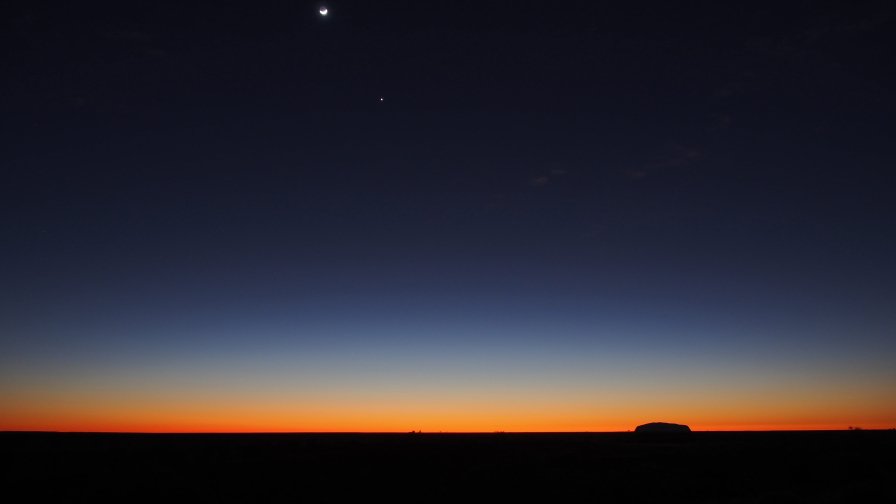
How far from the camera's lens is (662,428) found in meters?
112

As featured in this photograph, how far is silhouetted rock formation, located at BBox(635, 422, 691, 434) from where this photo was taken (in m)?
108

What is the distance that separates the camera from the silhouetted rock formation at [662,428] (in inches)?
4252

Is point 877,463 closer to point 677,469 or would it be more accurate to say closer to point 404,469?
point 677,469

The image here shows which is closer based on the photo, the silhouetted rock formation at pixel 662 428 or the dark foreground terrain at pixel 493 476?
the dark foreground terrain at pixel 493 476

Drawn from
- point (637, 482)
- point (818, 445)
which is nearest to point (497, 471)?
point (637, 482)

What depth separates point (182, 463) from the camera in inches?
2164

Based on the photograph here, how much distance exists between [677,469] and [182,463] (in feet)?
138

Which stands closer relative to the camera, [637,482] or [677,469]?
[637,482]

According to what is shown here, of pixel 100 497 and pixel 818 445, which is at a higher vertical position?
pixel 818 445

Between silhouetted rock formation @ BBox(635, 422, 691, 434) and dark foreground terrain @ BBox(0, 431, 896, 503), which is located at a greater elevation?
silhouetted rock formation @ BBox(635, 422, 691, 434)


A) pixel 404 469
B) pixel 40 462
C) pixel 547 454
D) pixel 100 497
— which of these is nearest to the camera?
pixel 100 497

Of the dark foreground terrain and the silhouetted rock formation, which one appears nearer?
the dark foreground terrain

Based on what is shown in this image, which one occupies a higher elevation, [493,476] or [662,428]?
[662,428]

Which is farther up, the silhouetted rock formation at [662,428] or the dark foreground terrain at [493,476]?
the silhouetted rock formation at [662,428]
